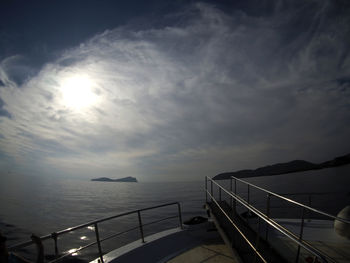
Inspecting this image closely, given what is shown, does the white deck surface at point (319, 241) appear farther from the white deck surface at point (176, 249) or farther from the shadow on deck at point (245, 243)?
the white deck surface at point (176, 249)

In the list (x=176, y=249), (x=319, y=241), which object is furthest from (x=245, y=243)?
(x=319, y=241)

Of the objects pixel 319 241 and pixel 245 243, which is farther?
pixel 319 241

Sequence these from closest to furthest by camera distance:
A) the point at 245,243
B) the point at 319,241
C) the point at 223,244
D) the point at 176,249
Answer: the point at 245,243
the point at 176,249
the point at 223,244
the point at 319,241

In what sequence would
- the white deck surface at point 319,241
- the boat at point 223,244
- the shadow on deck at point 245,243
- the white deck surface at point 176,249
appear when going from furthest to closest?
the white deck surface at point 319,241, the white deck surface at point 176,249, the boat at point 223,244, the shadow on deck at point 245,243

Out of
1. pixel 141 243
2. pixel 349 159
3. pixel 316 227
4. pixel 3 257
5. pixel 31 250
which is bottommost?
pixel 349 159

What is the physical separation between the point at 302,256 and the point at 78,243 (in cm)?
1687

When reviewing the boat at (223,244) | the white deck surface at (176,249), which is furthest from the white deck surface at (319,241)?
the white deck surface at (176,249)

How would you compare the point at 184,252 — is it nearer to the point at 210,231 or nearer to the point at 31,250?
the point at 210,231

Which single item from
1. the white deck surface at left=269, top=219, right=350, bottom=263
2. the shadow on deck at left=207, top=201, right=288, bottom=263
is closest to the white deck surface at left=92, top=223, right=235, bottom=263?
the shadow on deck at left=207, top=201, right=288, bottom=263

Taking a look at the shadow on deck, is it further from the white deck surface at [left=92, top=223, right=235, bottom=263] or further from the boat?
the white deck surface at [left=92, top=223, right=235, bottom=263]

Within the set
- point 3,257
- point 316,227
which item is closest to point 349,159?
point 316,227

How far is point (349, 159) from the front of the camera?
12469 cm

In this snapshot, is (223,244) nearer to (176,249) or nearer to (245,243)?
(245,243)

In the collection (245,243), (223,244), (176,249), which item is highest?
(245,243)
